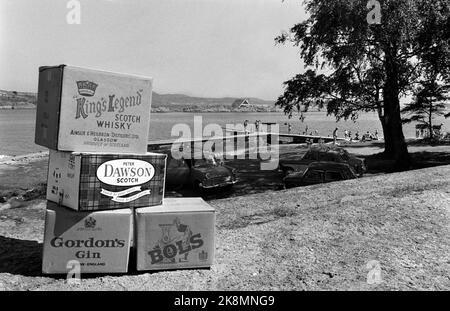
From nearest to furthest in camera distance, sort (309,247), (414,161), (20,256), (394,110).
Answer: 1. (20,256)
2. (309,247)
3. (394,110)
4. (414,161)

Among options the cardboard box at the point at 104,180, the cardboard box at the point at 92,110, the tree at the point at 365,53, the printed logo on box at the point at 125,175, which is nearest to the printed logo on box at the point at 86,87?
the cardboard box at the point at 92,110

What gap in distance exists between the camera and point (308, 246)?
5848mm

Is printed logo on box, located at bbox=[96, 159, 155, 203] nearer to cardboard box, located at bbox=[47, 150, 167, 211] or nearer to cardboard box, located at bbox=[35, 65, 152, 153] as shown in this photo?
cardboard box, located at bbox=[47, 150, 167, 211]

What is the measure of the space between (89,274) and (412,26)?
1532 cm

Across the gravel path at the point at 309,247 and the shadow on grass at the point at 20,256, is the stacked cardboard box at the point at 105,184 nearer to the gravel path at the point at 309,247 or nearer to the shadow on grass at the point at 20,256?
the gravel path at the point at 309,247

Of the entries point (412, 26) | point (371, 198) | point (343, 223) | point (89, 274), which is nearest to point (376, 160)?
point (412, 26)

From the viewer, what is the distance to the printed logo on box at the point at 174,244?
4984mm

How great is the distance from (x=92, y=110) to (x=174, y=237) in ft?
5.74

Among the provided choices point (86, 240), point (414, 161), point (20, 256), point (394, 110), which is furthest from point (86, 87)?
point (414, 161)

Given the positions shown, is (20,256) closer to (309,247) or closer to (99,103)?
(99,103)

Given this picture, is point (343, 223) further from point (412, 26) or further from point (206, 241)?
point (412, 26)

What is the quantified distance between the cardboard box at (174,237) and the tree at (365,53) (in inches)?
516

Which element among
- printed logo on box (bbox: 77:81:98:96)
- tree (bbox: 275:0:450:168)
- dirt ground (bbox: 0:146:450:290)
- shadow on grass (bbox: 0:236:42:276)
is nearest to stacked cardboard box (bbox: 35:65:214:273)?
printed logo on box (bbox: 77:81:98:96)

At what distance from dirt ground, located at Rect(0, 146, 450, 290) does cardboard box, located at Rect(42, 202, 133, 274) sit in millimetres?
160
